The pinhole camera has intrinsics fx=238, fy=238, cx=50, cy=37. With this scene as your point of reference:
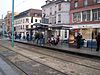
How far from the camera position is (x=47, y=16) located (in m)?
67.4

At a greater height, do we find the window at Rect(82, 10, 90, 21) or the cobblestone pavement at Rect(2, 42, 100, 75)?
the window at Rect(82, 10, 90, 21)

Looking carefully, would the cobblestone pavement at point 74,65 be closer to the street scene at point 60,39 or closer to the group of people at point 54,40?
the street scene at point 60,39

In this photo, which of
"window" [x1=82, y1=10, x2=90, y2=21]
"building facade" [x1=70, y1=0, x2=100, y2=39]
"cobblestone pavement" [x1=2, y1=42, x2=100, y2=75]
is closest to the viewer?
"cobblestone pavement" [x1=2, y1=42, x2=100, y2=75]

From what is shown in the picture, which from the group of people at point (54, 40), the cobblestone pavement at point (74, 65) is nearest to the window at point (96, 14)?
the group of people at point (54, 40)

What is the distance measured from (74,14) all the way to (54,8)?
433 inches

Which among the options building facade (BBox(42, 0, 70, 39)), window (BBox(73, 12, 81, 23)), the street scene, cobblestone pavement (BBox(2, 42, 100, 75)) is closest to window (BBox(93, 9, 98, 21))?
the street scene

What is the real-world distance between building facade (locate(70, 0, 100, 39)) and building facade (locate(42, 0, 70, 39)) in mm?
3404

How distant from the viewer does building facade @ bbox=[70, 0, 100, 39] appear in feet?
149

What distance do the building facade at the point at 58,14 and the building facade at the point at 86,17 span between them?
3404mm

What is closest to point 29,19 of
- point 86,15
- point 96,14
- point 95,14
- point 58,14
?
point 58,14

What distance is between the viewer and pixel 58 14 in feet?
197

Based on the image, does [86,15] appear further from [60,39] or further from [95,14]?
[60,39]

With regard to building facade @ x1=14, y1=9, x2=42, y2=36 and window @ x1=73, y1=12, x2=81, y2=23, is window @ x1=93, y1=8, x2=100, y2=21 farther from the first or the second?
building facade @ x1=14, y1=9, x2=42, y2=36

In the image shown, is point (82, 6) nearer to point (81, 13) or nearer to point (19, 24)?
point (81, 13)
